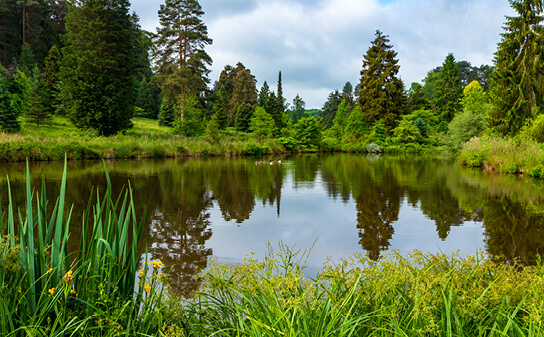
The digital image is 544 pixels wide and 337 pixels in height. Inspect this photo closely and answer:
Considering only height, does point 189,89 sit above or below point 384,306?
above

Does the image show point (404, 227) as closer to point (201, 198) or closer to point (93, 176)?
point (201, 198)

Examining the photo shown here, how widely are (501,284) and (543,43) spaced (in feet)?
74.8

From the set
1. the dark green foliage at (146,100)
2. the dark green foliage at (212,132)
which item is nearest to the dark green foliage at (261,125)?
the dark green foliage at (212,132)

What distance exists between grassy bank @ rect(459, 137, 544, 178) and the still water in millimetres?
2142

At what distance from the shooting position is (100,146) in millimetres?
20125

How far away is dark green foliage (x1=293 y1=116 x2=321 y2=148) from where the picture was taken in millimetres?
35125

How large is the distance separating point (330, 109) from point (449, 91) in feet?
76.6

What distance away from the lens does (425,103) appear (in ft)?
163

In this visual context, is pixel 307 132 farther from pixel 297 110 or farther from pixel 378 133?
pixel 297 110

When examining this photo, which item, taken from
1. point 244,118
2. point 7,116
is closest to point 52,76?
point 7,116

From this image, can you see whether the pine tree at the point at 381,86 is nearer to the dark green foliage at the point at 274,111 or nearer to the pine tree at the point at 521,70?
the dark green foliage at the point at 274,111

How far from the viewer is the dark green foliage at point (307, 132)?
3512 cm

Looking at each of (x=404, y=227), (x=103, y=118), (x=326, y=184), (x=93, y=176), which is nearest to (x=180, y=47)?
(x=103, y=118)

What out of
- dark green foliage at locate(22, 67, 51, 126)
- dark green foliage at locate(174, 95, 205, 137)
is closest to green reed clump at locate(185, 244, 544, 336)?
dark green foliage at locate(174, 95, 205, 137)
